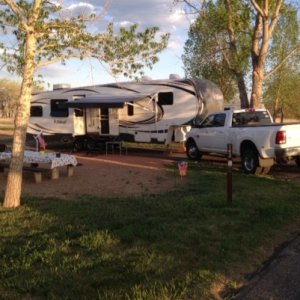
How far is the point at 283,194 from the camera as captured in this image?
1047 cm

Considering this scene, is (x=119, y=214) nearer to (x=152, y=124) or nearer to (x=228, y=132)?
(x=228, y=132)

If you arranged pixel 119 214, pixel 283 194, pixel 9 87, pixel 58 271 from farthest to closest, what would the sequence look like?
pixel 9 87, pixel 283 194, pixel 119 214, pixel 58 271

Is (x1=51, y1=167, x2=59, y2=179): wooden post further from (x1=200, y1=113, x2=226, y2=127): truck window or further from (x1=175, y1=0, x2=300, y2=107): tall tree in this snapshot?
(x1=175, y1=0, x2=300, y2=107): tall tree

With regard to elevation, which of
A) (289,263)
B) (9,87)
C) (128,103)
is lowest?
(289,263)

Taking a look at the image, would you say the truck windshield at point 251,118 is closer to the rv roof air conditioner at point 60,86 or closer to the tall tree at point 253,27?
the tall tree at point 253,27

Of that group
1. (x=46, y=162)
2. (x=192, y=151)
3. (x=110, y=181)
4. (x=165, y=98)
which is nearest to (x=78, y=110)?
(x=165, y=98)

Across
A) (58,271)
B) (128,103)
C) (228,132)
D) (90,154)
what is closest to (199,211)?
(58,271)

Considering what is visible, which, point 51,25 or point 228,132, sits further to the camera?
point 228,132

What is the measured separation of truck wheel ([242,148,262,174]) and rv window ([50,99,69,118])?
12.1 m

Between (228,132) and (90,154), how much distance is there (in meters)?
8.23

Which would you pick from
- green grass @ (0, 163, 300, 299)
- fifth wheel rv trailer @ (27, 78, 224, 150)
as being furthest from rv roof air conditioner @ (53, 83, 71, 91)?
green grass @ (0, 163, 300, 299)

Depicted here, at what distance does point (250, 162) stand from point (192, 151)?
4262 mm

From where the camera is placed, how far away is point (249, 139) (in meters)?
14.0

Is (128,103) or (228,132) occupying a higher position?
(128,103)
